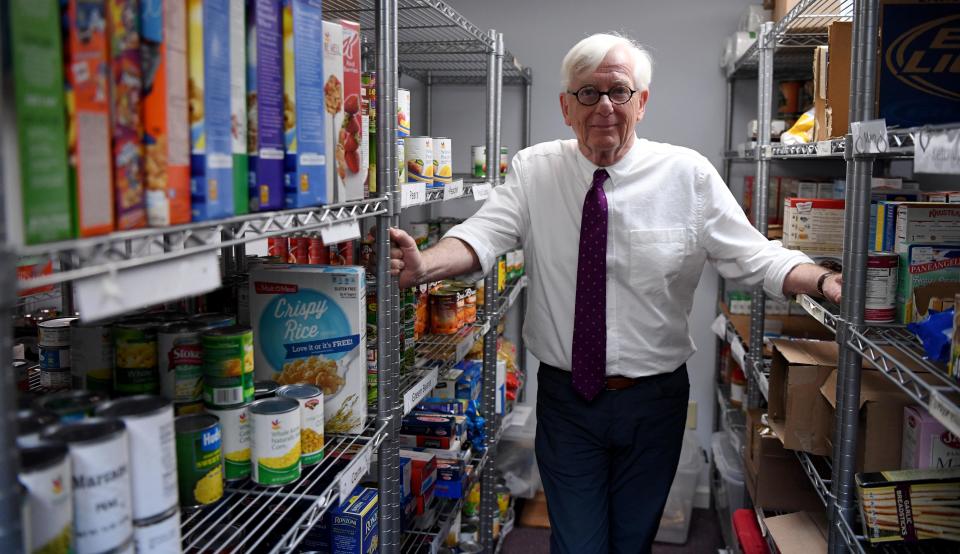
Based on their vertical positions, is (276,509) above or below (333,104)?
below

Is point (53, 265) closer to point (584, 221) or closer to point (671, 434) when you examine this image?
point (584, 221)

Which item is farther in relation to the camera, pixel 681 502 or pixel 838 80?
pixel 681 502

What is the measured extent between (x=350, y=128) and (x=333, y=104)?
0.31ft

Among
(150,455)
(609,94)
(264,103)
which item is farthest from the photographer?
(609,94)

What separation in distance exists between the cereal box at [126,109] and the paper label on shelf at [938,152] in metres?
1.14

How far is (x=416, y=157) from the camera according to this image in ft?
7.14

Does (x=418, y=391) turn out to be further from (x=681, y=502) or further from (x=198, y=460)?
(x=681, y=502)

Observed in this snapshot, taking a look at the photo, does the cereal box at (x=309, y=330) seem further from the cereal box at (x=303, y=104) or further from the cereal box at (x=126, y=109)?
the cereal box at (x=126, y=109)

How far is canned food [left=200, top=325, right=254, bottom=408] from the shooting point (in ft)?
4.05

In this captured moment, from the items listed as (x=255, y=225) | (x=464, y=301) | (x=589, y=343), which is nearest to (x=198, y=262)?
(x=255, y=225)

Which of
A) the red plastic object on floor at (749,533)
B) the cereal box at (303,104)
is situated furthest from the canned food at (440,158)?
the red plastic object on floor at (749,533)

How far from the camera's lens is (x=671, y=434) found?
2.23 meters

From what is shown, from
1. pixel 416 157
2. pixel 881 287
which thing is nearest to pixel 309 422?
pixel 416 157

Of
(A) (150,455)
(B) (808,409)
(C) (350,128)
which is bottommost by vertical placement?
(B) (808,409)
